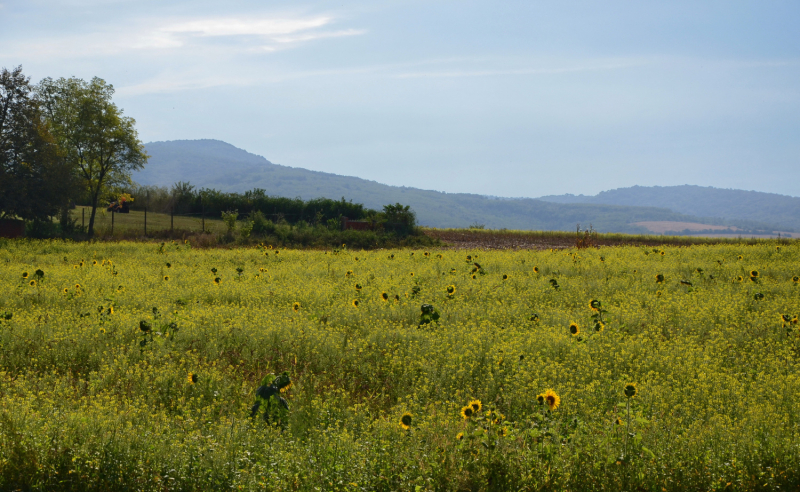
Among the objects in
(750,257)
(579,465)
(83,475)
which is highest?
(750,257)

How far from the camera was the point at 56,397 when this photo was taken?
5414 mm

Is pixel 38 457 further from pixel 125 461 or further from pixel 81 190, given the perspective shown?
pixel 81 190

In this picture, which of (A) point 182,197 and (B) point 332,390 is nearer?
(B) point 332,390

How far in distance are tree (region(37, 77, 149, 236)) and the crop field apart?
23815mm

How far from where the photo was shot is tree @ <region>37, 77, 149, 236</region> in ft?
104

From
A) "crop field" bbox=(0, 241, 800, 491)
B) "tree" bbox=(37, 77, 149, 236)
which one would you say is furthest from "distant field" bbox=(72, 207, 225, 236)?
"crop field" bbox=(0, 241, 800, 491)

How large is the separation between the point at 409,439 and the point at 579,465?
1379mm

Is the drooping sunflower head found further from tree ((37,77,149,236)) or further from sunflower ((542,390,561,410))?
tree ((37,77,149,236))

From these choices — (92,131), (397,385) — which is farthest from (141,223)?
(397,385)

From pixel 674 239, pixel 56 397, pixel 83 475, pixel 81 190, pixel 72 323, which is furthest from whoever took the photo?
pixel 674 239

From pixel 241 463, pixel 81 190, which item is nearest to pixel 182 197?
pixel 81 190

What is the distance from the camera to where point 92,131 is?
31.6 meters

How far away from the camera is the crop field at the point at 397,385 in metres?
3.91

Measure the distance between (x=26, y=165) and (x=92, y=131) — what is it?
7024 mm
